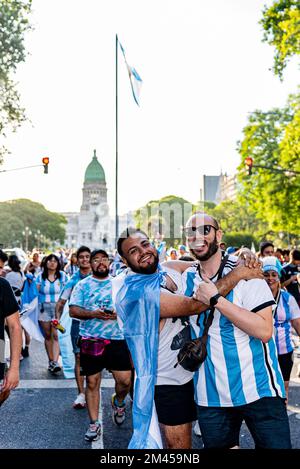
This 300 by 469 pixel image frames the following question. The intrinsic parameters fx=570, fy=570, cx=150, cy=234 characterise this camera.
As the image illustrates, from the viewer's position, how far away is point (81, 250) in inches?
294

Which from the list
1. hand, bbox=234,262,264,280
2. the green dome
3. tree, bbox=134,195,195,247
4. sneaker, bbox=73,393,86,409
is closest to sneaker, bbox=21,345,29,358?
tree, bbox=134,195,195,247

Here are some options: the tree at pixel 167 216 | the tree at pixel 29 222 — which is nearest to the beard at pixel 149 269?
the tree at pixel 167 216

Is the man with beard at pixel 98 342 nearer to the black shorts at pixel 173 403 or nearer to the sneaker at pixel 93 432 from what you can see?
the sneaker at pixel 93 432

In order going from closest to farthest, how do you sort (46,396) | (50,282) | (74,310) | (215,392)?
(215,392) < (74,310) < (46,396) < (50,282)

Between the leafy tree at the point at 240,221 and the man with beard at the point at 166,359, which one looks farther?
the leafy tree at the point at 240,221

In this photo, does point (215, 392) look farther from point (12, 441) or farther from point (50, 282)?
point (50, 282)

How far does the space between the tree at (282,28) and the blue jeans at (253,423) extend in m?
16.9

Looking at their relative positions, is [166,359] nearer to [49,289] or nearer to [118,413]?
[118,413]

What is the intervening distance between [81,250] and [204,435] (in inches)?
177

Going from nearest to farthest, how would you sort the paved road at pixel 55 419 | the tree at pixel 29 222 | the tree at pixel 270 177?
the paved road at pixel 55 419
the tree at pixel 270 177
the tree at pixel 29 222

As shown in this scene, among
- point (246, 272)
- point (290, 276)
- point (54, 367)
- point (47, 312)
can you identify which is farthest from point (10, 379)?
point (290, 276)

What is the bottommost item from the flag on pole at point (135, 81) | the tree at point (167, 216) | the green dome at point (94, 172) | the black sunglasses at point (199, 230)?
the black sunglasses at point (199, 230)

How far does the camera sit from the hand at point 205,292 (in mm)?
3035

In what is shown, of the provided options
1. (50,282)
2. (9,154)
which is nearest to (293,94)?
(9,154)
